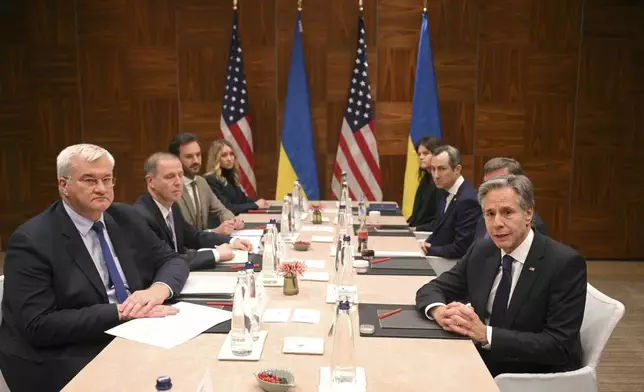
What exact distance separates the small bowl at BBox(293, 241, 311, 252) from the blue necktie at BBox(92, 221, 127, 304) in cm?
122

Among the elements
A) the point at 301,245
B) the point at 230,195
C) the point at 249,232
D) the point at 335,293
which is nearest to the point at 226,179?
the point at 230,195

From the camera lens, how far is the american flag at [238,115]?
6258 mm

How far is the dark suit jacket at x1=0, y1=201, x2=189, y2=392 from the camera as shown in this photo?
2.21 m

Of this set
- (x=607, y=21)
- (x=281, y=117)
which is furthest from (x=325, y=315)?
(x=607, y=21)

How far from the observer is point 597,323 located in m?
2.37

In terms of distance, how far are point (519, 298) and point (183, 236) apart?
225cm

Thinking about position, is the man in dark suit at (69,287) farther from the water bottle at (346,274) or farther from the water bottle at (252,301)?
the water bottle at (346,274)

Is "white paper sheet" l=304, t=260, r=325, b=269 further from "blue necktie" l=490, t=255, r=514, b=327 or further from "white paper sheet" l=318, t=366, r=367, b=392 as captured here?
"white paper sheet" l=318, t=366, r=367, b=392

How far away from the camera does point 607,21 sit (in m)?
6.30

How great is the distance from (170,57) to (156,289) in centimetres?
460

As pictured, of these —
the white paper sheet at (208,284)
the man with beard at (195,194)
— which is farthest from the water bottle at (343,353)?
the man with beard at (195,194)

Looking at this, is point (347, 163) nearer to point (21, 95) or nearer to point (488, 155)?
point (488, 155)

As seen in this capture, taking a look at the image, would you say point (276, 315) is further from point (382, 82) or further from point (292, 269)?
point (382, 82)

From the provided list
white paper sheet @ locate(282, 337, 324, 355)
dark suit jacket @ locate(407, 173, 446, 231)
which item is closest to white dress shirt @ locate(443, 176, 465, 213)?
dark suit jacket @ locate(407, 173, 446, 231)
